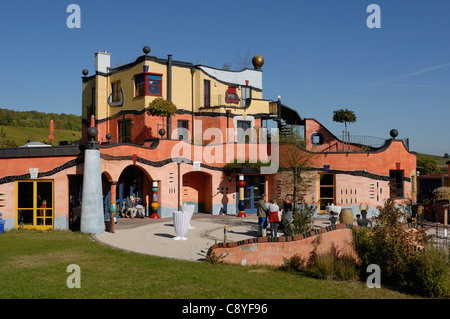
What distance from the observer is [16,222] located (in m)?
19.0

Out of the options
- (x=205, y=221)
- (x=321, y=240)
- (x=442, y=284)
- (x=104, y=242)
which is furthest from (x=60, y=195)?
(x=442, y=284)

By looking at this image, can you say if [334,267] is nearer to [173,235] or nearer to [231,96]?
[173,235]

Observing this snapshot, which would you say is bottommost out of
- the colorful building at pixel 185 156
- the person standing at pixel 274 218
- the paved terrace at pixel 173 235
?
the paved terrace at pixel 173 235

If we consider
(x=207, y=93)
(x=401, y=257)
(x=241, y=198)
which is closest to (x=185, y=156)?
(x=241, y=198)

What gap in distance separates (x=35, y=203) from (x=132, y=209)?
6099 millimetres

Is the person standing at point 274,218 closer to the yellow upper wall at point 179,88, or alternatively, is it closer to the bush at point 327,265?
the bush at point 327,265

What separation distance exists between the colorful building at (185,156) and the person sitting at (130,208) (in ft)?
2.20

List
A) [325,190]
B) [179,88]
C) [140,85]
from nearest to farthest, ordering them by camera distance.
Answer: [325,190], [140,85], [179,88]

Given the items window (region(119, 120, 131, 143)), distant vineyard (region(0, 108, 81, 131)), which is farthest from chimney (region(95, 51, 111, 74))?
distant vineyard (region(0, 108, 81, 131))

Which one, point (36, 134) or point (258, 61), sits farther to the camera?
point (36, 134)

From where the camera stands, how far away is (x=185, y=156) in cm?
2544

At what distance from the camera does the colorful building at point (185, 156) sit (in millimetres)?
19188

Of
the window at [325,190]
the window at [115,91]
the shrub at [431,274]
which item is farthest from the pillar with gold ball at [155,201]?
the shrub at [431,274]
